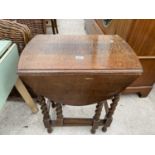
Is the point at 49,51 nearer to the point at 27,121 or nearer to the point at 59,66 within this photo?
the point at 59,66

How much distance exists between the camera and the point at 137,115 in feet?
5.28

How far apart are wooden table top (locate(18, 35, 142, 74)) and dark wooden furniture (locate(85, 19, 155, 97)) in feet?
0.65

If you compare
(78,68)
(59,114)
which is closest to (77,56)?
(78,68)

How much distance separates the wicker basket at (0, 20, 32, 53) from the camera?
123 cm

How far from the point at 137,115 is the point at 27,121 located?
106cm

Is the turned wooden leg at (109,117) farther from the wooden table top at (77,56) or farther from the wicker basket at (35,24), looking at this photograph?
the wicker basket at (35,24)

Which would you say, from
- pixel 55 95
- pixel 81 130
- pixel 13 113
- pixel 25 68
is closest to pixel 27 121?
pixel 13 113

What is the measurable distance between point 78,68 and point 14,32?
0.67m

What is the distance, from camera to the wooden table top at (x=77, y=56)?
906 millimetres

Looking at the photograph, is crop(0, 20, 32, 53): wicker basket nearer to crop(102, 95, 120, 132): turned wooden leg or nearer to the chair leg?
the chair leg


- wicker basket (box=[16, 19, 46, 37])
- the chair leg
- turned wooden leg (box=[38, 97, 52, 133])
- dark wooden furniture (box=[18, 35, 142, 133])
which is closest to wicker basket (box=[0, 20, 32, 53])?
dark wooden furniture (box=[18, 35, 142, 133])

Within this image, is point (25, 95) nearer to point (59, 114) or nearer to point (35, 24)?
point (59, 114)

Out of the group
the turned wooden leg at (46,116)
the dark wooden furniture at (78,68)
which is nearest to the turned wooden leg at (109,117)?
the dark wooden furniture at (78,68)

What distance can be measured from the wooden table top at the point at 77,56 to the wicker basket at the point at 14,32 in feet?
0.52
